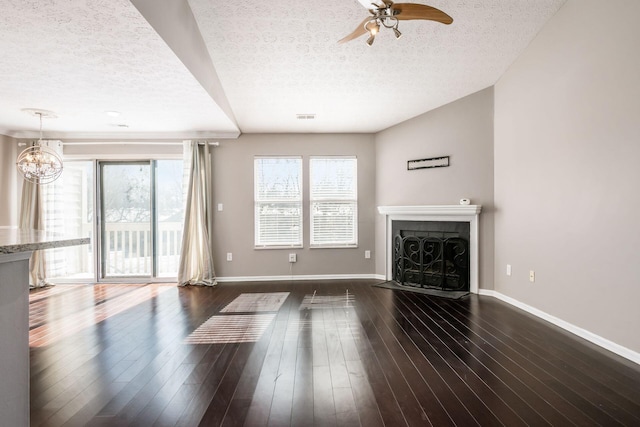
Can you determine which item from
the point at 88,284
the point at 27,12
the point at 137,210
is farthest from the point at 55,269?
the point at 27,12

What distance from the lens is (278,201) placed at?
5.71 metres

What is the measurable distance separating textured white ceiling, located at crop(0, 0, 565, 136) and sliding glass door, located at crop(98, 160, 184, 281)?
891 mm

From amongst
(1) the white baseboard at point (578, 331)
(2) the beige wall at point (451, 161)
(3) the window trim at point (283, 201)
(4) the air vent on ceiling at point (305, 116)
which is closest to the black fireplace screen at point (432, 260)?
(2) the beige wall at point (451, 161)

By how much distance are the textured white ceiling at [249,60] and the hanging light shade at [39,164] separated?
1.32 ft

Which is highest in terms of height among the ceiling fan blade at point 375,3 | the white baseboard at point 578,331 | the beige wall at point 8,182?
the ceiling fan blade at point 375,3

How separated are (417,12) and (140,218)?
16.6 feet

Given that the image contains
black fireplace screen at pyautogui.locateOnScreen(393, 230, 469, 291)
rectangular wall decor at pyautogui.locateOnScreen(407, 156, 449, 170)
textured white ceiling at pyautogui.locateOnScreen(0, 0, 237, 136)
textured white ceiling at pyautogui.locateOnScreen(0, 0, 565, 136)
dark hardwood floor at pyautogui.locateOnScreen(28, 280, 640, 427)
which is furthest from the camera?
rectangular wall decor at pyautogui.locateOnScreen(407, 156, 449, 170)

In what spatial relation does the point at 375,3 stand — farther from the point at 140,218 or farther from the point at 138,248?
the point at 138,248

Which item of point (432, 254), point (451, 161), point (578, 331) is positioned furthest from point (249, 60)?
Answer: point (578, 331)

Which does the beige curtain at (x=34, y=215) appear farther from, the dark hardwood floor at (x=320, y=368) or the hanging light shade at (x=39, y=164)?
the dark hardwood floor at (x=320, y=368)

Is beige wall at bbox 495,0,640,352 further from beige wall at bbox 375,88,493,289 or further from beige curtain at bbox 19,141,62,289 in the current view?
beige curtain at bbox 19,141,62,289

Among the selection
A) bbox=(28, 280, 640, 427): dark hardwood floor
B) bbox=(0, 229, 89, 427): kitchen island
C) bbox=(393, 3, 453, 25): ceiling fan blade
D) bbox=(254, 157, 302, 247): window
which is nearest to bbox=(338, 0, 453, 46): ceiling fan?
bbox=(393, 3, 453, 25): ceiling fan blade

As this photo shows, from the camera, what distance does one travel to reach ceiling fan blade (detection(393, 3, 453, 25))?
2163 millimetres

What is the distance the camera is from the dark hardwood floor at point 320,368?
6.15 feet
